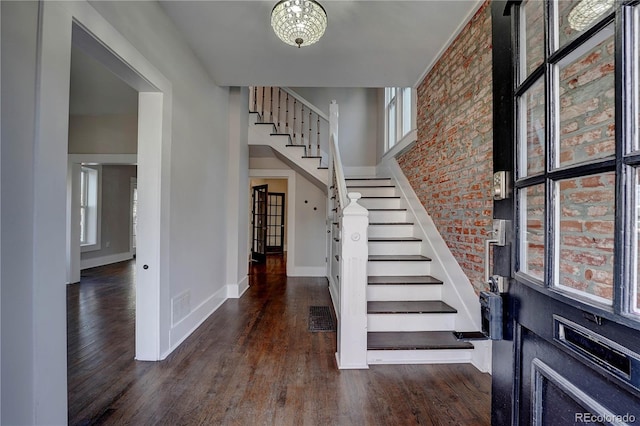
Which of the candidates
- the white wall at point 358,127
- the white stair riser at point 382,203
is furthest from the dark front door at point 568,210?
the white wall at point 358,127

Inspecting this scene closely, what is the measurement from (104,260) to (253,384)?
696cm

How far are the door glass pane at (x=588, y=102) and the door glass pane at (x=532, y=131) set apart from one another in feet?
0.21

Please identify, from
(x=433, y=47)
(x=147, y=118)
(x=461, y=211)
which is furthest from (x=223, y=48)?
(x=461, y=211)

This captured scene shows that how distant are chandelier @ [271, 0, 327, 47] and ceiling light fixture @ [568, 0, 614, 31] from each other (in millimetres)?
1753

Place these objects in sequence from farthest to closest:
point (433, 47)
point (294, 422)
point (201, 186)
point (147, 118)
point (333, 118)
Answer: point (333, 118) → point (201, 186) → point (433, 47) → point (147, 118) → point (294, 422)

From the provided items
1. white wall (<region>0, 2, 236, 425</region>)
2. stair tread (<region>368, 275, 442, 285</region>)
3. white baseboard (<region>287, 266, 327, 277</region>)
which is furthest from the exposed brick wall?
white baseboard (<region>287, 266, 327, 277</region>)

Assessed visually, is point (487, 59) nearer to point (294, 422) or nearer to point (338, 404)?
point (338, 404)

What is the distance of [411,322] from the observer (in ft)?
9.25

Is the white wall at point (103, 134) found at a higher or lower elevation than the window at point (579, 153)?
higher

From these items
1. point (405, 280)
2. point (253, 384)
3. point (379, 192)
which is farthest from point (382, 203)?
point (253, 384)

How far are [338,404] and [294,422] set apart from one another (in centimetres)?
33

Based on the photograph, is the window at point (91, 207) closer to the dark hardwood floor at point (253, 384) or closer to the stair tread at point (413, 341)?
the dark hardwood floor at point (253, 384)

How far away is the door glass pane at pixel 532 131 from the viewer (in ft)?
2.90

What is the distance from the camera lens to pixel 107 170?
24.1 ft
